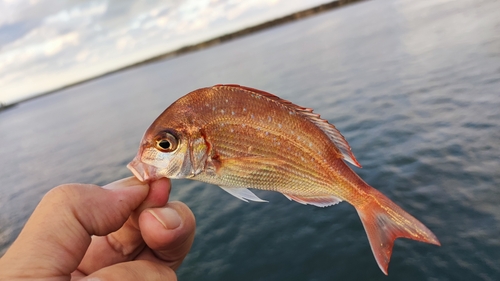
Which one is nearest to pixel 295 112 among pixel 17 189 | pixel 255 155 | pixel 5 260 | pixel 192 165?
pixel 255 155

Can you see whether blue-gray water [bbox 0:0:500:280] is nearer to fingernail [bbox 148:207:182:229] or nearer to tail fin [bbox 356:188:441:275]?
tail fin [bbox 356:188:441:275]

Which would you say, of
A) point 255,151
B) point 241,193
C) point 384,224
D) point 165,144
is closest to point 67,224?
point 165,144

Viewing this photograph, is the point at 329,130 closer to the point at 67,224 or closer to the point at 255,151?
the point at 255,151

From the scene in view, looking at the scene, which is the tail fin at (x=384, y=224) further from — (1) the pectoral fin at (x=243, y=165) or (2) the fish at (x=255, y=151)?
(1) the pectoral fin at (x=243, y=165)

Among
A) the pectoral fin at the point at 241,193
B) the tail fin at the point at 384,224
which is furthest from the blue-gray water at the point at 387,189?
the pectoral fin at the point at 241,193

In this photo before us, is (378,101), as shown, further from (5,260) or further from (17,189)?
(17,189)

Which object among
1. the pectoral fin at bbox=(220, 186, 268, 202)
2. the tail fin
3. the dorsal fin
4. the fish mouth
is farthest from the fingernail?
the tail fin

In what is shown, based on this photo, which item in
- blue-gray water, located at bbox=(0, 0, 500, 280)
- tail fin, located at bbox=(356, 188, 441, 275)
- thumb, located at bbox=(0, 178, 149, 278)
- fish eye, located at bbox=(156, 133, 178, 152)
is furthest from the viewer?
blue-gray water, located at bbox=(0, 0, 500, 280)
